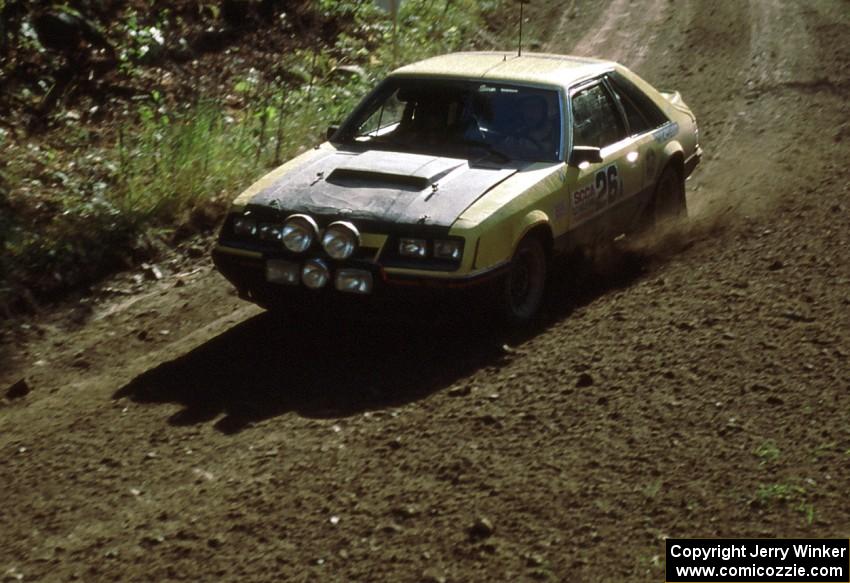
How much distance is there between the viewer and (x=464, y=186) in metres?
7.73

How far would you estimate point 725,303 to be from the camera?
8086mm

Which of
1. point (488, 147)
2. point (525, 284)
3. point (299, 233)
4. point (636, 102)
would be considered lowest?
point (525, 284)

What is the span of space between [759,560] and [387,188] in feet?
11.2

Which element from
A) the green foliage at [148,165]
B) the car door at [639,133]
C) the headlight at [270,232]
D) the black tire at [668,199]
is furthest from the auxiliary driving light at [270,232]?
the black tire at [668,199]

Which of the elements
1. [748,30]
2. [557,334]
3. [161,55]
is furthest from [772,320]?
[748,30]

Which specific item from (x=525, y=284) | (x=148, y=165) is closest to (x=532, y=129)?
(x=525, y=284)

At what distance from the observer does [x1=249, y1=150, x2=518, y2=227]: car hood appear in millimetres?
7465

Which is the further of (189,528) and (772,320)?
(772,320)

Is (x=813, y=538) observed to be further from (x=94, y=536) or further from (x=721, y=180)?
(x=721, y=180)

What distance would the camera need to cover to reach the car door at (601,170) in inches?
331

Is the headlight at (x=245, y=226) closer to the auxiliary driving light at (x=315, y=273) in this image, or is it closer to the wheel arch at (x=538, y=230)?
the auxiliary driving light at (x=315, y=273)

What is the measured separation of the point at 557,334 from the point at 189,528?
9.69 feet

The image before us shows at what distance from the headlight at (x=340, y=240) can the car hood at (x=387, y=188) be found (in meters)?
0.14

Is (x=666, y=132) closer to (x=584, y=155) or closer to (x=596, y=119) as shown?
(x=596, y=119)
